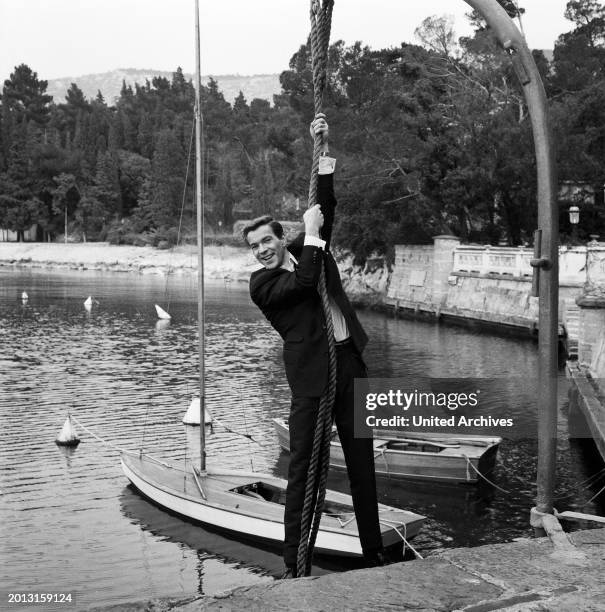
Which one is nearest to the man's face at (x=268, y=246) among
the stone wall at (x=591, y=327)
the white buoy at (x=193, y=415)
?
the white buoy at (x=193, y=415)

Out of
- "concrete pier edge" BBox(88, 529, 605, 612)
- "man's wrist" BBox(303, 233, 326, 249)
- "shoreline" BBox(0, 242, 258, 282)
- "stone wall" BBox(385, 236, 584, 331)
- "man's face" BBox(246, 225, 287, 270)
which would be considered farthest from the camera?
"shoreline" BBox(0, 242, 258, 282)

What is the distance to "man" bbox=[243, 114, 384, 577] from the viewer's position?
4812mm

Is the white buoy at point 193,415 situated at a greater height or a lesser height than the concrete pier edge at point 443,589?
lesser

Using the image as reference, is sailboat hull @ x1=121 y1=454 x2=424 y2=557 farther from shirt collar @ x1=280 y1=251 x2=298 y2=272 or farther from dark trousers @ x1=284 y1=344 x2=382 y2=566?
shirt collar @ x1=280 y1=251 x2=298 y2=272

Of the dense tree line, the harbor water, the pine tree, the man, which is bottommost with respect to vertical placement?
the harbor water

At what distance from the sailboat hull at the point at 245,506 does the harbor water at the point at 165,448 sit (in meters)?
0.38

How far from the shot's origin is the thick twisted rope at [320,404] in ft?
15.7

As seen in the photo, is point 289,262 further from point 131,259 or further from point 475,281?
point 131,259

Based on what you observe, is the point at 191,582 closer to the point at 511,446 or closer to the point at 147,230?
the point at 511,446

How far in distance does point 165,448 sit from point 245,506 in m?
6.58

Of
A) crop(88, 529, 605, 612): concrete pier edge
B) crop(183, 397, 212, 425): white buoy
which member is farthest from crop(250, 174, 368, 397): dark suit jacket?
crop(183, 397, 212, 425): white buoy

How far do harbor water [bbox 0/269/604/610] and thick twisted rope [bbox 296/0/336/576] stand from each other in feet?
3.16

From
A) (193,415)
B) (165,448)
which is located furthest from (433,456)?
(193,415)

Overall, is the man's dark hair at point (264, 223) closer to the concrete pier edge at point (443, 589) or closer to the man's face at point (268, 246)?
the man's face at point (268, 246)
